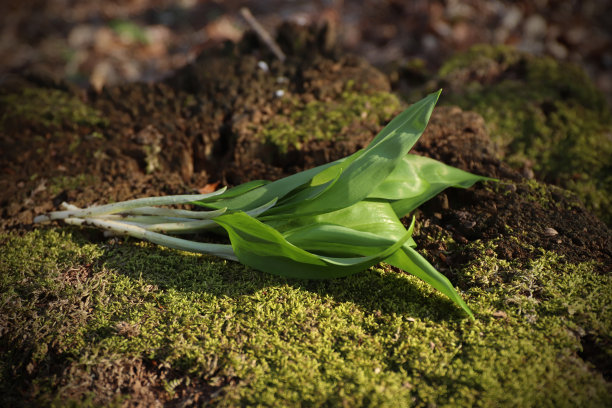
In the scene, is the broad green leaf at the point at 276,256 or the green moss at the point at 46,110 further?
the green moss at the point at 46,110

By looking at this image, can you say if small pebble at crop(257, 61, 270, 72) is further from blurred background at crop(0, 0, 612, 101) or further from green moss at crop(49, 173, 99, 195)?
blurred background at crop(0, 0, 612, 101)

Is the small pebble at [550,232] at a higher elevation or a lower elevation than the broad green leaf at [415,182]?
lower

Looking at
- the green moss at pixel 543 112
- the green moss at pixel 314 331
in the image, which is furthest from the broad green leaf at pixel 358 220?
the green moss at pixel 543 112

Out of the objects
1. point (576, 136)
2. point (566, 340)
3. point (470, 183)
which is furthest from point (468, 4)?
point (566, 340)

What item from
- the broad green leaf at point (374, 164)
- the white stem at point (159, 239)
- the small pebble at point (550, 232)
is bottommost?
the white stem at point (159, 239)

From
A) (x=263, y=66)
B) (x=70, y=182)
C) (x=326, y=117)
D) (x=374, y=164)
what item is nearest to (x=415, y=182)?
(x=374, y=164)

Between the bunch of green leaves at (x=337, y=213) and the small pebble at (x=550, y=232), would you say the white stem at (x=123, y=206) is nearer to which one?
the bunch of green leaves at (x=337, y=213)

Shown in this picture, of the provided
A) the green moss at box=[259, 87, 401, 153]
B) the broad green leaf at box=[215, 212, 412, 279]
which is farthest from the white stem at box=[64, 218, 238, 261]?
the green moss at box=[259, 87, 401, 153]

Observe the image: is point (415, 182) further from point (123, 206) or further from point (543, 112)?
point (543, 112)

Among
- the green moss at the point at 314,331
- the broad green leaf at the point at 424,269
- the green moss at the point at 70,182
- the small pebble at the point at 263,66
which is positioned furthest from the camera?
the small pebble at the point at 263,66
